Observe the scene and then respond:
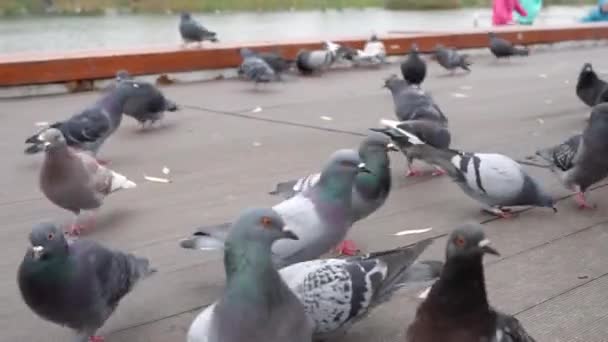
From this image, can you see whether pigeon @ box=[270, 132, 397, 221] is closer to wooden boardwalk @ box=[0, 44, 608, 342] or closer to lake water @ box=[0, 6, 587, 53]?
wooden boardwalk @ box=[0, 44, 608, 342]

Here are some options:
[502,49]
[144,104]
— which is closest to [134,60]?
[144,104]

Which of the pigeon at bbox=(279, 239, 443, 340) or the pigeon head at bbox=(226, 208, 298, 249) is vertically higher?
the pigeon head at bbox=(226, 208, 298, 249)

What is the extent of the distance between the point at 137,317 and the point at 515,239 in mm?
1817

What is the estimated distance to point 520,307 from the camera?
2666mm

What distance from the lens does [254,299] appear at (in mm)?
2012

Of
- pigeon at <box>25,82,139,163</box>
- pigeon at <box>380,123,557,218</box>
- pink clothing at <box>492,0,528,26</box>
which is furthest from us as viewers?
pink clothing at <box>492,0,528,26</box>

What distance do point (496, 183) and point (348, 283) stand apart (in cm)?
162

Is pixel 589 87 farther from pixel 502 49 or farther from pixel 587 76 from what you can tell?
pixel 502 49

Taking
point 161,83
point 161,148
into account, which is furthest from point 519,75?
point 161,148

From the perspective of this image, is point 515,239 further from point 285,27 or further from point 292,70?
point 285,27

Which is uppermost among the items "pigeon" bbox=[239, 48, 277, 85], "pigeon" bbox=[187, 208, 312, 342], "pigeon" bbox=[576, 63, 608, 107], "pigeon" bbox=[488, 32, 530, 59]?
"pigeon" bbox=[187, 208, 312, 342]

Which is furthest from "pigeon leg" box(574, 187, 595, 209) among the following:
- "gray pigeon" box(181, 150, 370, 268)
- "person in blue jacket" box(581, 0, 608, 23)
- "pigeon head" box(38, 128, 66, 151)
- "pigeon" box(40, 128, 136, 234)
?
"person in blue jacket" box(581, 0, 608, 23)

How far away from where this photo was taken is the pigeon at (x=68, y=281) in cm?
225

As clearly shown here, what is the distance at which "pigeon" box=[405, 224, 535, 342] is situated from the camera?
2000 mm
